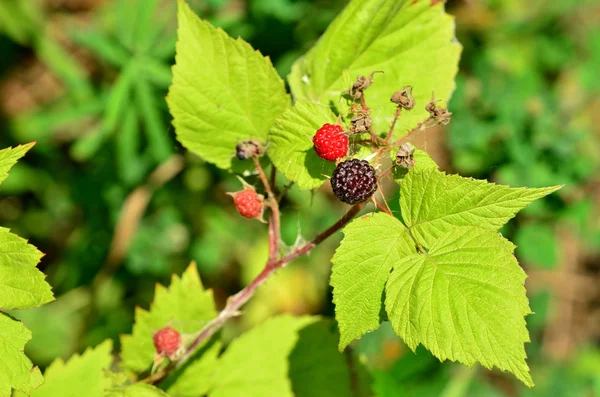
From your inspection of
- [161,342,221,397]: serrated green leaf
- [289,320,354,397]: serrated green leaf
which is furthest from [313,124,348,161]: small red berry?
[161,342,221,397]: serrated green leaf

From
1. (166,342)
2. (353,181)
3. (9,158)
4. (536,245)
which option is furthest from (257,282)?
(536,245)

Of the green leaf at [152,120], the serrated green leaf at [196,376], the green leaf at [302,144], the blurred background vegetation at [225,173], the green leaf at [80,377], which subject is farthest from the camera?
the blurred background vegetation at [225,173]

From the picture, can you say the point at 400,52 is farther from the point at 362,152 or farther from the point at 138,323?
the point at 138,323

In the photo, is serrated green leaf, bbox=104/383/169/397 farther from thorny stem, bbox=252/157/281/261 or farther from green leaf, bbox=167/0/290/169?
green leaf, bbox=167/0/290/169

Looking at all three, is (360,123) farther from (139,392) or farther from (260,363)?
(260,363)

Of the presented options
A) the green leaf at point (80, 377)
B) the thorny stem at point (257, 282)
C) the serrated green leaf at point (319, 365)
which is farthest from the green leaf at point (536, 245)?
the green leaf at point (80, 377)

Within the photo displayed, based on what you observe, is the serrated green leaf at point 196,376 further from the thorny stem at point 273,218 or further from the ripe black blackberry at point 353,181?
the ripe black blackberry at point 353,181
